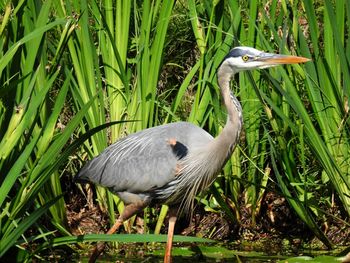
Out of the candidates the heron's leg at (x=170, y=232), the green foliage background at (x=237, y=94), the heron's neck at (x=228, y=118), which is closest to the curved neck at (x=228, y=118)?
the heron's neck at (x=228, y=118)

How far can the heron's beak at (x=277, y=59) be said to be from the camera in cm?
454

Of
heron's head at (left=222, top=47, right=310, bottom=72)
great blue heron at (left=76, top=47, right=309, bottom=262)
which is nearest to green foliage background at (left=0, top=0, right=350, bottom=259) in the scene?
heron's head at (left=222, top=47, right=310, bottom=72)

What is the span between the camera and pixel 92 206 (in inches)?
226

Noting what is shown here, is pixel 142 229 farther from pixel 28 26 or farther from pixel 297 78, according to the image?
pixel 28 26

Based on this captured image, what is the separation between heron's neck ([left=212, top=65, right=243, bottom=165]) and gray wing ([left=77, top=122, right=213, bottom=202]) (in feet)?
0.61

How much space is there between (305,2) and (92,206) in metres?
2.02

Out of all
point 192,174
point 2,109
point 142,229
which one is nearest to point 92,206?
point 142,229

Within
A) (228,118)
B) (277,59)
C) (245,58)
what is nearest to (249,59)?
(245,58)

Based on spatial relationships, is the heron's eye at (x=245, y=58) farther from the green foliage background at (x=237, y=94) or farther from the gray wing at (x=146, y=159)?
the gray wing at (x=146, y=159)

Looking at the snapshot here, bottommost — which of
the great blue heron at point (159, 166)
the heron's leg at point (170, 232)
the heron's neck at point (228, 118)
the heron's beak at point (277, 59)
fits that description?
the heron's leg at point (170, 232)

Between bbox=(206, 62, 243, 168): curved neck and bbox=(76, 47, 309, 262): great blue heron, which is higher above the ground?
bbox=(206, 62, 243, 168): curved neck

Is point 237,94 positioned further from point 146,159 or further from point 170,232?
point 170,232

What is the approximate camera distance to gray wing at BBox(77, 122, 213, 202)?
5.03 metres

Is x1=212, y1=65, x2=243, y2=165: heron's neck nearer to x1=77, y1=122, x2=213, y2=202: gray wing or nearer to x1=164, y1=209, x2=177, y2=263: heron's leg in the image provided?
x1=77, y1=122, x2=213, y2=202: gray wing
